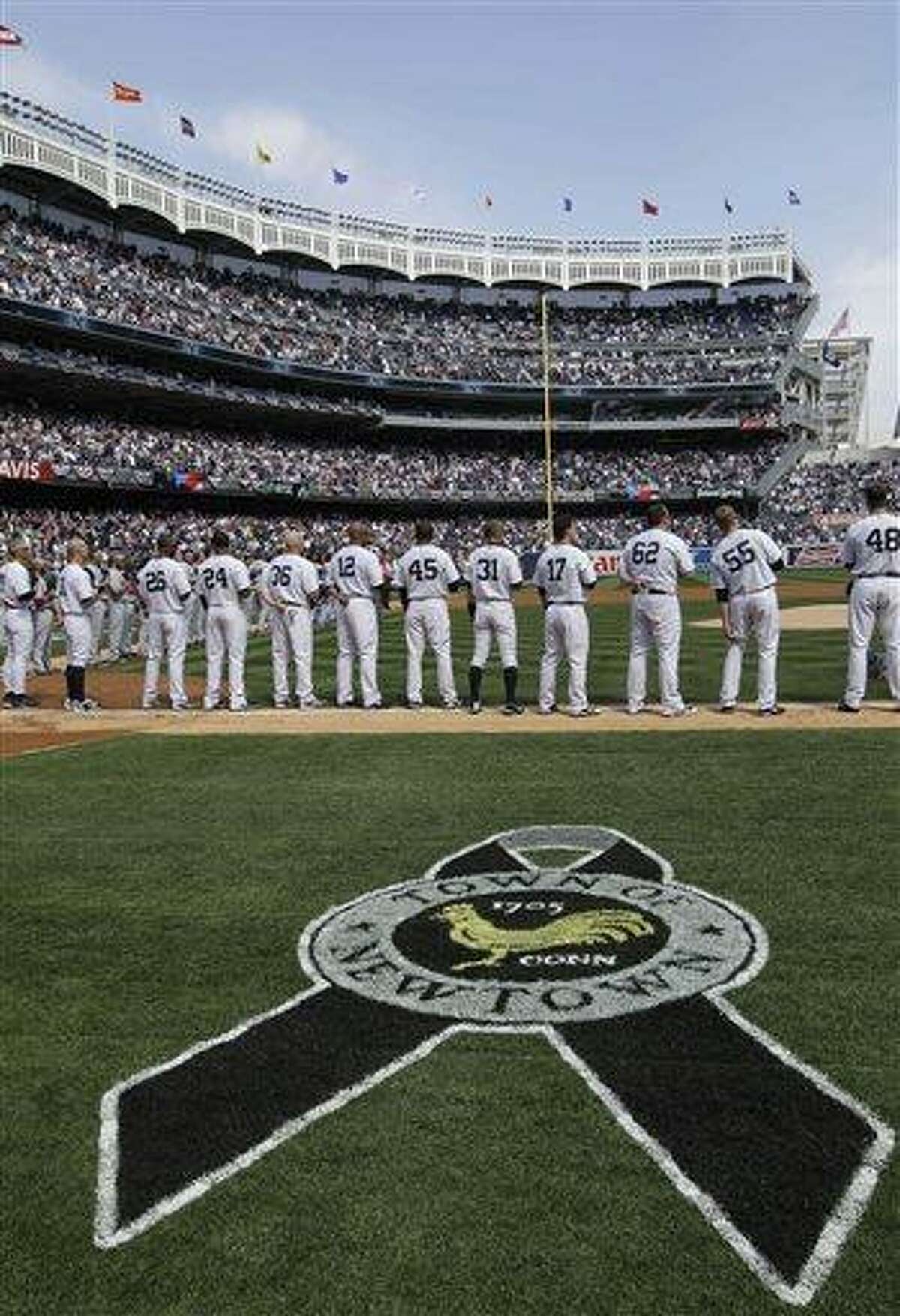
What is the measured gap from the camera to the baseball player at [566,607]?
1120cm

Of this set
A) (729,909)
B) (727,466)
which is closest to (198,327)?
(727,466)

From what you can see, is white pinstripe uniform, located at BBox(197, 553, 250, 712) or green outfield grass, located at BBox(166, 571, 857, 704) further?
green outfield grass, located at BBox(166, 571, 857, 704)

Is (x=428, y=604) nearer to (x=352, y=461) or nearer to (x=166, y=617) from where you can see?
(x=166, y=617)

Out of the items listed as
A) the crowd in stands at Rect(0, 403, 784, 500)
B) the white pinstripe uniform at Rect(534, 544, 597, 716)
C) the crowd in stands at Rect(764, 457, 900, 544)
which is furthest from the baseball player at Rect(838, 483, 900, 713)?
the crowd in stands at Rect(764, 457, 900, 544)

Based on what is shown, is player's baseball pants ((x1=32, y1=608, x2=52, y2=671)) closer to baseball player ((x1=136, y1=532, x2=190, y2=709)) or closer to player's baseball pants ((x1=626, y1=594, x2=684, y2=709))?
baseball player ((x1=136, y1=532, x2=190, y2=709))

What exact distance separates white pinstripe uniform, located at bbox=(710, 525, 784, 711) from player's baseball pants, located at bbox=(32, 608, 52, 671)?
11.7 meters

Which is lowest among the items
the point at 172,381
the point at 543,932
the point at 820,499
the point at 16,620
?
the point at 543,932

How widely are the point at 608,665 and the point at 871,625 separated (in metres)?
6.44

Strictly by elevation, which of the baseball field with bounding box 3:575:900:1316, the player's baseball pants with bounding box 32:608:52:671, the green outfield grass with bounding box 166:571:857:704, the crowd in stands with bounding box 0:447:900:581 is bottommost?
the baseball field with bounding box 3:575:900:1316

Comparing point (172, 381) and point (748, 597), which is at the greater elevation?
point (172, 381)

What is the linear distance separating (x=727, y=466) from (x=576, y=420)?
9.36m

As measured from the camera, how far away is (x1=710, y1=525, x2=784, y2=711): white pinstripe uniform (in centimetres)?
1058

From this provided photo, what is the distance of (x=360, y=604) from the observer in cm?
1255

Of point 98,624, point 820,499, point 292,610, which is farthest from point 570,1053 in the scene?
point 820,499
